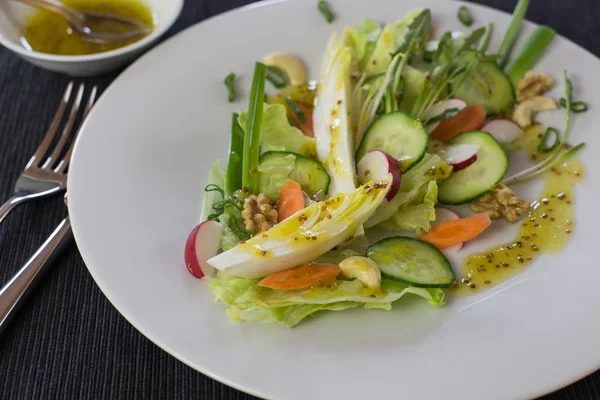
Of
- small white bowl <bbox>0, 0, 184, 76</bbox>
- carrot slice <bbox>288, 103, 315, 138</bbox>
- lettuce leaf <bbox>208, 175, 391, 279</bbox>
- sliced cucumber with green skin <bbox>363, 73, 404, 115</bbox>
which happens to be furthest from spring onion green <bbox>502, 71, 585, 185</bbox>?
small white bowl <bbox>0, 0, 184, 76</bbox>

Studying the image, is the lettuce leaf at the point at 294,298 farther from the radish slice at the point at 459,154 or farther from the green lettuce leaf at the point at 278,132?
the green lettuce leaf at the point at 278,132

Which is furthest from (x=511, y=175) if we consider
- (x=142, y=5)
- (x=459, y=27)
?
(x=142, y=5)

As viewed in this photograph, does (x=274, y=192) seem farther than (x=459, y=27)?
No

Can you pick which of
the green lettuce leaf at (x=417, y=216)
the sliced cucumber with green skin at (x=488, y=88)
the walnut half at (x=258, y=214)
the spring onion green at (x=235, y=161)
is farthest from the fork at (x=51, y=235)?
the sliced cucumber with green skin at (x=488, y=88)

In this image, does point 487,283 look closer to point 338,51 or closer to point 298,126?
point 298,126

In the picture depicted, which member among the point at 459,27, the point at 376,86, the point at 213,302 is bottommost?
the point at 213,302

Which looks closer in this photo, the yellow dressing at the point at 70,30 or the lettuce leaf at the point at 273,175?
the lettuce leaf at the point at 273,175
